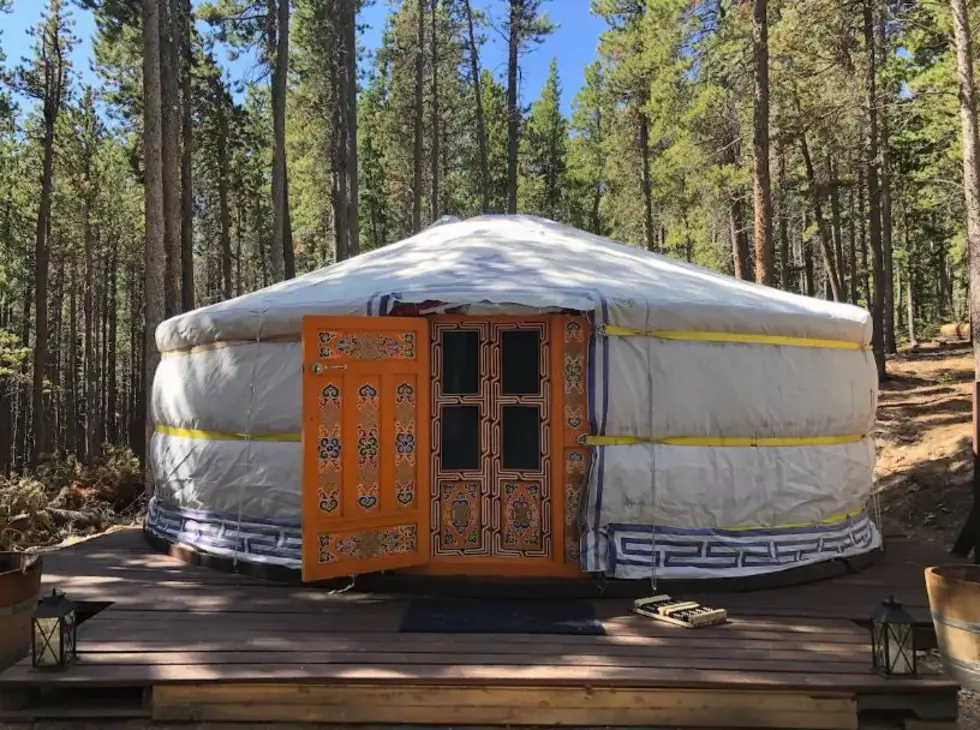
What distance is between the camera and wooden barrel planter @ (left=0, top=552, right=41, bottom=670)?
3.05 metres

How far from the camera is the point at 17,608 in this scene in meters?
3.10

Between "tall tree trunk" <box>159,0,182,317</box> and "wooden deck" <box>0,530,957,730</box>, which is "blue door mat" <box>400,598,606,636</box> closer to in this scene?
"wooden deck" <box>0,530,957,730</box>

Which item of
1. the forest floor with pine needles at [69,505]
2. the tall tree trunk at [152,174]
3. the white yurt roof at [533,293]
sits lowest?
the forest floor with pine needles at [69,505]

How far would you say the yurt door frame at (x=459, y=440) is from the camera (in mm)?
3715

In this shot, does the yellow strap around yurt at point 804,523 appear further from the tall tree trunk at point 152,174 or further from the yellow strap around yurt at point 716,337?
the tall tree trunk at point 152,174

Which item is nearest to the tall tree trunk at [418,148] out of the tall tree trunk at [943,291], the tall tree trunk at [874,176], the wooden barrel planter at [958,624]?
the tall tree trunk at [874,176]

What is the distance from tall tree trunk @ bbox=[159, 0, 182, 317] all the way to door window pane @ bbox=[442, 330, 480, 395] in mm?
5188

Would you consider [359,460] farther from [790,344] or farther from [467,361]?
[790,344]

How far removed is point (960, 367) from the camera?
1236cm

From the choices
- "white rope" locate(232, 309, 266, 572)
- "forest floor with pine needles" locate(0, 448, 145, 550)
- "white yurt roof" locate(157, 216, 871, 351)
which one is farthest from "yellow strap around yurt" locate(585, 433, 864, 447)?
"forest floor with pine needles" locate(0, 448, 145, 550)

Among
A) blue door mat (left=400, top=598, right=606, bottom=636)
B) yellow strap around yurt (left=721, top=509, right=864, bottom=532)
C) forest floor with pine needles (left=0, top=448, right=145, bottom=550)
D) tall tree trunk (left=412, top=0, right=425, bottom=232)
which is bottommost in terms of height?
forest floor with pine needles (left=0, top=448, right=145, bottom=550)

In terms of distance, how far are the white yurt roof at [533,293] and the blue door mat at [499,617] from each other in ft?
4.77

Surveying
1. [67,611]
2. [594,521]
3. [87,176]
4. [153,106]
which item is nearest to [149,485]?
[153,106]

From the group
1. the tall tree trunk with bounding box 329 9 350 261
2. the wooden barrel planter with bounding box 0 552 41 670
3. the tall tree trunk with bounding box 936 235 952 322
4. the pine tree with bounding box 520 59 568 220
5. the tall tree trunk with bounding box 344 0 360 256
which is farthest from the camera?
the tall tree trunk with bounding box 936 235 952 322
